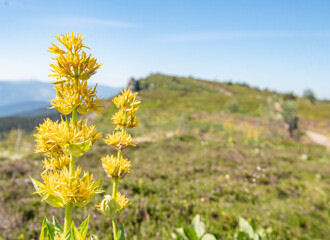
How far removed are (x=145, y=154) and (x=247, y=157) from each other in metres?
5.64

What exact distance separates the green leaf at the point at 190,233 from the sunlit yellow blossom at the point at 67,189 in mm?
2415

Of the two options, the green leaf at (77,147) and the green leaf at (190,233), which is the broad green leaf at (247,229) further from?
the green leaf at (77,147)

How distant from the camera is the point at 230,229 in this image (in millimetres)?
4555

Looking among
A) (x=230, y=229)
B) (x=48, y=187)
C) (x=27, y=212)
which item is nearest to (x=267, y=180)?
(x=230, y=229)

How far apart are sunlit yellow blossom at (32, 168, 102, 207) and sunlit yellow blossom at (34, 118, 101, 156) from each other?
161 mm

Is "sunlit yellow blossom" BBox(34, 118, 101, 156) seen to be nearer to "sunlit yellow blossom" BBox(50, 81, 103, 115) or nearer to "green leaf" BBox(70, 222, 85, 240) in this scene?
"sunlit yellow blossom" BBox(50, 81, 103, 115)

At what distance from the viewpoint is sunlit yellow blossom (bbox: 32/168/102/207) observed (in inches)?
48.8

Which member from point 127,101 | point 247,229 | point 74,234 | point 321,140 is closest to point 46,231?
point 74,234

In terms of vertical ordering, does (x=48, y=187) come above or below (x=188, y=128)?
above

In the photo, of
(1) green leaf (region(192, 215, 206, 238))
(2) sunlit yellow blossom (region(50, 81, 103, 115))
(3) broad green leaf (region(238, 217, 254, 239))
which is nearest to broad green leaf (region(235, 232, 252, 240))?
(3) broad green leaf (region(238, 217, 254, 239))

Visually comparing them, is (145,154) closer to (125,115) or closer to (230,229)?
(230,229)

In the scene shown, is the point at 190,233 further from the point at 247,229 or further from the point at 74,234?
the point at 74,234

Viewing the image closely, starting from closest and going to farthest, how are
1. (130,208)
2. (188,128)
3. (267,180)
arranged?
(130,208)
(267,180)
(188,128)

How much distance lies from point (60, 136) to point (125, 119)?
1.58ft
